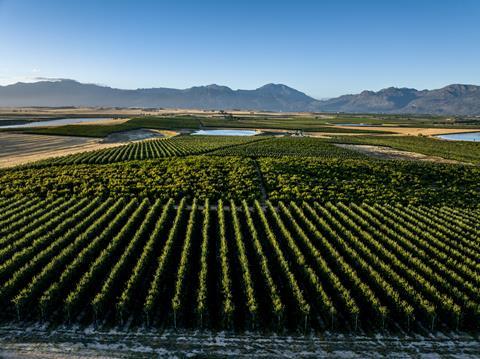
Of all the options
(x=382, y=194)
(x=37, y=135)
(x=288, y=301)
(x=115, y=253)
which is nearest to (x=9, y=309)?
(x=115, y=253)

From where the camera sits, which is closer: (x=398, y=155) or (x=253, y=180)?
(x=253, y=180)

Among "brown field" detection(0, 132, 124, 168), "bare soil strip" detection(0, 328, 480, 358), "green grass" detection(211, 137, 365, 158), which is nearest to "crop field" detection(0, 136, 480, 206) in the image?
"green grass" detection(211, 137, 365, 158)

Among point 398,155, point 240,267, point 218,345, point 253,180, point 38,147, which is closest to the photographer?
point 218,345

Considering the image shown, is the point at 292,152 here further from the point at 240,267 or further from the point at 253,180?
the point at 240,267

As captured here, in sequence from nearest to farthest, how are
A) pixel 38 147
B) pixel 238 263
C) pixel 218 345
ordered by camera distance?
pixel 218 345 → pixel 238 263 → pixel 38 147

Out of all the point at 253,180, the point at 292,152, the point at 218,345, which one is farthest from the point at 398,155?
the point at 218,345

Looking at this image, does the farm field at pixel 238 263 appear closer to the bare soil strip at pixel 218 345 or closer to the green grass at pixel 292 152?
the bare soil strip at pixel 218 345

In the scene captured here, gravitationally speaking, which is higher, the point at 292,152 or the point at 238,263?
the point at 292,152

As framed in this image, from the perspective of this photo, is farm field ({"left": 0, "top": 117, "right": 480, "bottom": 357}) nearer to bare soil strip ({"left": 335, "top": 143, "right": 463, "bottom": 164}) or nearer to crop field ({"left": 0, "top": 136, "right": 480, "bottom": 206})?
crop field ({"left": 0, "top": 136, "right": 480, "bottom": 206})

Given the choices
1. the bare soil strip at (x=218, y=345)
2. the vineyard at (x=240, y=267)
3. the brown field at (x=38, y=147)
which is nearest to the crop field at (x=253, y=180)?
the vineyard at (x=240, y=267)
